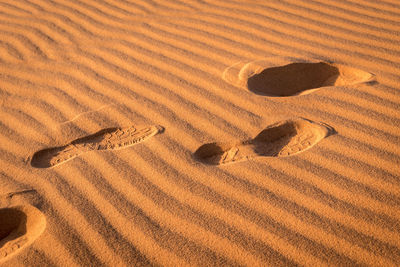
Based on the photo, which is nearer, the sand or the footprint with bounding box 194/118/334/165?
the sand

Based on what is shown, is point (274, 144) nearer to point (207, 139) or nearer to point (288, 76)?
point (207, 139)

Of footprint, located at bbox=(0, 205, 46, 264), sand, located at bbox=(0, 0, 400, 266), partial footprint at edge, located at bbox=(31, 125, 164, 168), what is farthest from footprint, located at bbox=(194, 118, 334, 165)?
footprint, located at bbox=(0, 205, 46, 264)

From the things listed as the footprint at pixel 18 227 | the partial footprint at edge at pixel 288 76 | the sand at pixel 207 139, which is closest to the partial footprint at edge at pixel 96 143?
the sand at pixel 207 139

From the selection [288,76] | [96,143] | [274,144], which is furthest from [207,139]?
[288,76]

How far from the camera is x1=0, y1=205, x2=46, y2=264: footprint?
1734mm

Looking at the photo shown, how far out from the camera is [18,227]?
1.84m

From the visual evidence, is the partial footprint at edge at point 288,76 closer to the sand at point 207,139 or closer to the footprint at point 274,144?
the sand at point 207,139

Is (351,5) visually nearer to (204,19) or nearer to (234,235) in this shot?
(204,19)

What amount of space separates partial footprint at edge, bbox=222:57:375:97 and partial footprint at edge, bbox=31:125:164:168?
704 millimetres

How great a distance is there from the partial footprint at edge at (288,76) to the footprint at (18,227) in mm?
1417

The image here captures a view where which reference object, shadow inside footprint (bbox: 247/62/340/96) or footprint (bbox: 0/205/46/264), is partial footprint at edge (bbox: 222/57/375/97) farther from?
footprint (bbox: 0/205/46/264)

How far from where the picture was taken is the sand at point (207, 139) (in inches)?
65.5

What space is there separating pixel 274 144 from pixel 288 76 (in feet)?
2.27

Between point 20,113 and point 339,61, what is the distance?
6.87ft
